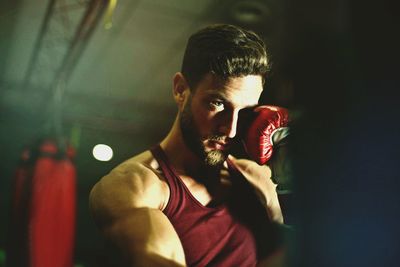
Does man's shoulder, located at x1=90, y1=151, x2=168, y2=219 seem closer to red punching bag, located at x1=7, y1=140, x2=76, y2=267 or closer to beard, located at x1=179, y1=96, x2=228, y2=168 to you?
beard, located at x1=179, y1=96, x2=228, y2=168

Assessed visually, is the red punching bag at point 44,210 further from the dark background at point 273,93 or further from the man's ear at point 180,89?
the man's ear at point 180,89

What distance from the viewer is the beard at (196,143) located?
1263 mm

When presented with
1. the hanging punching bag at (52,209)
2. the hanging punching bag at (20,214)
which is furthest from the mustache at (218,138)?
the hanging punching bag at (20,214)

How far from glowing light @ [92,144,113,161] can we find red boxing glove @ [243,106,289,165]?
443 millimetres

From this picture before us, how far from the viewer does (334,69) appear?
88 centimetres

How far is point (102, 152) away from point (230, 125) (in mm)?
469

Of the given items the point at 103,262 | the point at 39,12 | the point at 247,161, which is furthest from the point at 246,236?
the point at 39,12

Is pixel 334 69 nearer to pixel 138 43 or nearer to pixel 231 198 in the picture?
pixel 231 198

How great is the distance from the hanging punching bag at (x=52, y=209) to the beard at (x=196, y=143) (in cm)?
42

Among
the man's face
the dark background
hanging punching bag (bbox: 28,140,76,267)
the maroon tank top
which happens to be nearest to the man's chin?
the man's face

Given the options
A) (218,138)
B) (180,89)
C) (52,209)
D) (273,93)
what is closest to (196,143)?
(218,138)

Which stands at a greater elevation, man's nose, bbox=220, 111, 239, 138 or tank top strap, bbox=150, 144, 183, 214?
man's nose, bbox=220, 111, 239, 138

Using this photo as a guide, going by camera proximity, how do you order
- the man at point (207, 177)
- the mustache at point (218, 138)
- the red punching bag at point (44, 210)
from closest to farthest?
the man at point (207, 177), the mustache at point (218, 138), the red punching bag at point (44, 210)

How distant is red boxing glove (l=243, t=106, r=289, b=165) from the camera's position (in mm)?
1276
